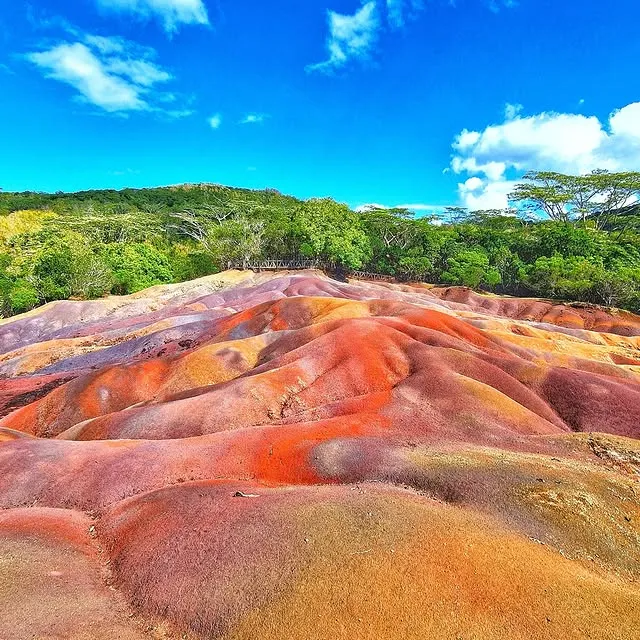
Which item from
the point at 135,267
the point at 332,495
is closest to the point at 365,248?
the point at 135,267

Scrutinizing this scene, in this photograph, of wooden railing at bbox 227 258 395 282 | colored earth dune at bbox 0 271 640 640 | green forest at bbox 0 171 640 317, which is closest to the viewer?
colored earth dune at bbox 0 271 640 640

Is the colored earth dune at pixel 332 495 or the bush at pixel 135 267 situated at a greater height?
the bush at pixel 135 267

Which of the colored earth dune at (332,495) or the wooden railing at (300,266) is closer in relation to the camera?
the colored earth dune at (332,495)

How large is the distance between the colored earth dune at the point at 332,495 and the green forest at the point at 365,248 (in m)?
47.7

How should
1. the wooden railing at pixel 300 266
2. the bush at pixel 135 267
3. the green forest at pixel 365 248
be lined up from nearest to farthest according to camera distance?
the green forest at pixel 365 248
the bush at pixel 135 267
the wooden railing at pixel 300 266

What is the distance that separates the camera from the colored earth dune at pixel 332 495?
1073 cm

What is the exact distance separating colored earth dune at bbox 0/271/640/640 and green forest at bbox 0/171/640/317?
4769 cm

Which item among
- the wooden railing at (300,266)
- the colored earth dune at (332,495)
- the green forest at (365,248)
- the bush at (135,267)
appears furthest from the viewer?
the wooden railing at (300,266)

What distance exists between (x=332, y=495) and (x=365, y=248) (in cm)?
9060

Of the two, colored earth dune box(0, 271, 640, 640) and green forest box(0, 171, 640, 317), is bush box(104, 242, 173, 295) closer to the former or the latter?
green forest box(0, 171, 640, 317)

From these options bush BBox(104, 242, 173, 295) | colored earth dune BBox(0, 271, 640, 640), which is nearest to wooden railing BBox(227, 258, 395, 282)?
bush BBox(104, 242, 173, 295)

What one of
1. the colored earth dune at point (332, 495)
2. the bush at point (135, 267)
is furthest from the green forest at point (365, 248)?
the colored earth dune at point (332, 495)

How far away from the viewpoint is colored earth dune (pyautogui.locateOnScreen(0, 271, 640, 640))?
10727mm

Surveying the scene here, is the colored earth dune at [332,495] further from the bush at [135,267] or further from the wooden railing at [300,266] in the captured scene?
the wooden railing at [300,266]
